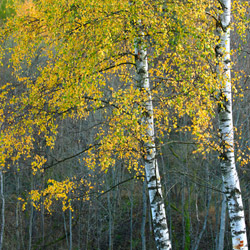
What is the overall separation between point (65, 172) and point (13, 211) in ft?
13.0

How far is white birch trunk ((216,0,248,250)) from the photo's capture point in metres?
5.30

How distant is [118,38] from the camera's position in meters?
5.74

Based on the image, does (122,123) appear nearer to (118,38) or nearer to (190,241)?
(118,38)

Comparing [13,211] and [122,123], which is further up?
[13,211]

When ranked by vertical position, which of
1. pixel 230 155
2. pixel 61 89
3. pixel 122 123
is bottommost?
pixel 230 155

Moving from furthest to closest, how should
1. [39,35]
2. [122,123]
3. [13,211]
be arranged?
[13,211] < [39,35] < [122,123]

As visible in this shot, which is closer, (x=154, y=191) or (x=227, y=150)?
(x=227, y=150)

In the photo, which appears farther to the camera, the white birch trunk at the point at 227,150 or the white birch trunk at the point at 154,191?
the white birch trunk at the point at 154,191

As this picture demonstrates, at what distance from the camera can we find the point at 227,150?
5.45 metres

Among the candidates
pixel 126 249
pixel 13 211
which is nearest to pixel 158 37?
pixel 126 249

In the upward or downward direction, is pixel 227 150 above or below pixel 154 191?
above

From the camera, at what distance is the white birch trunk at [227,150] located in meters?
5.30

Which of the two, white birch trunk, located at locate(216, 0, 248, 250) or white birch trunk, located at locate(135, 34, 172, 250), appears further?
white birch trunk, located at locate(135, 34, 172, 250)

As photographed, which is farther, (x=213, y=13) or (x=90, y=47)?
(x=213, y=13)
